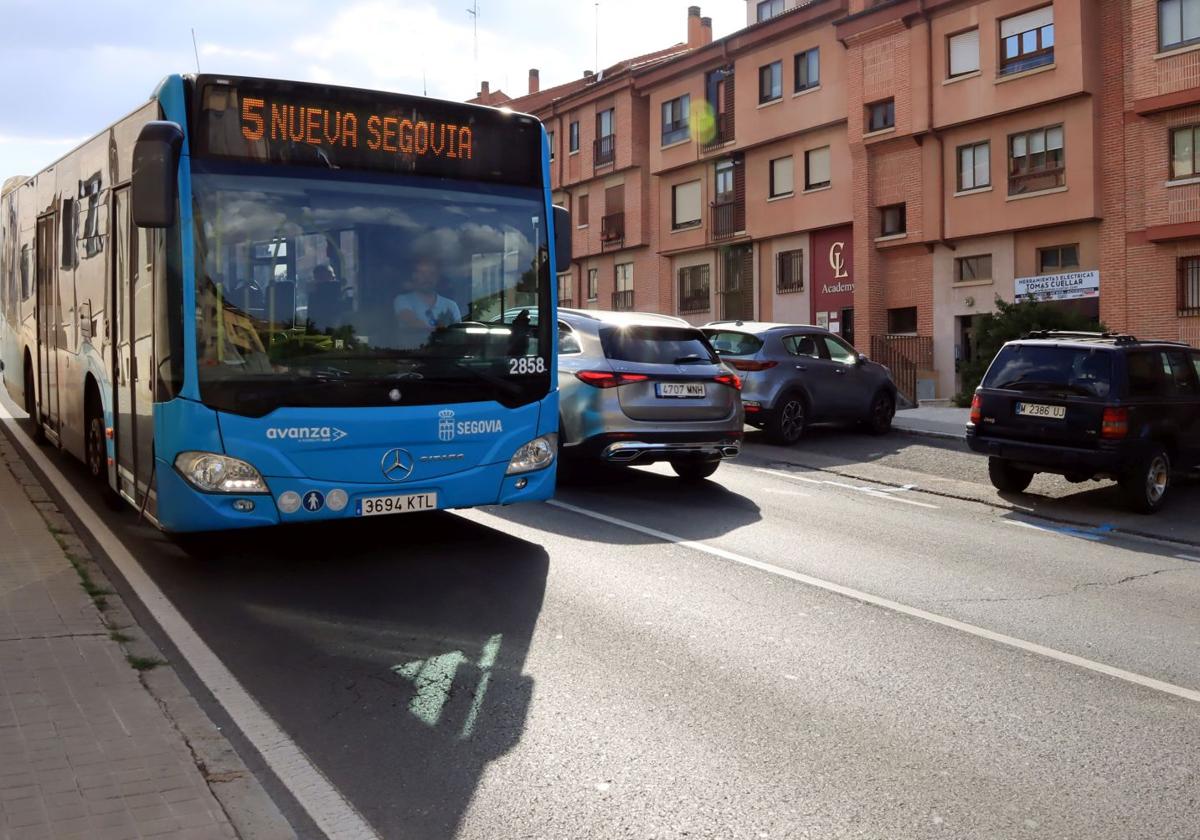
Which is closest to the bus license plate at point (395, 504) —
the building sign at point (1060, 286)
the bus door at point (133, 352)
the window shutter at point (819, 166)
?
the bus door at point (133, 352)

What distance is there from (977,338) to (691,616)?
77.8ft

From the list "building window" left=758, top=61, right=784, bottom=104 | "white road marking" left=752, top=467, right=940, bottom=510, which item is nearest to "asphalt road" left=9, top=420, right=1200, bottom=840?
"white road marking" left=752, top=467, right=940, bottom=510

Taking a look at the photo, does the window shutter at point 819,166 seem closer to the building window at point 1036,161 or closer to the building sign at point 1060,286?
the building window at point 1036,161

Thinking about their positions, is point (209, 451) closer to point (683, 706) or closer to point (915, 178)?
point (683, 706)

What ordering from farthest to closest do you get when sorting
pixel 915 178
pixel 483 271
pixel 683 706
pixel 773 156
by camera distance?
pixel 773 156 → pixel 915 178 → pixel 483 271 → pixel 683 706

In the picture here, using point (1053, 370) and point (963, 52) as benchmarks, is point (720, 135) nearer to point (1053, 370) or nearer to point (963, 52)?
point (963, 52)

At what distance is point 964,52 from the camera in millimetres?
→ 31953

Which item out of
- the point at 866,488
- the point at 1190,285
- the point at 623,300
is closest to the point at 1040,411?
the point at 866,488

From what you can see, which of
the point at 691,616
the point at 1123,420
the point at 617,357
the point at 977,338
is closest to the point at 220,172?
the point at 691,616

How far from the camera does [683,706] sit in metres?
5.09

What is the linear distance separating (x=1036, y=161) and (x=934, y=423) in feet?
40.0

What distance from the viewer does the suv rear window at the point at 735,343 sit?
17.1 meters

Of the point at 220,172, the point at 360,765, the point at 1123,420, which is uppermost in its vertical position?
the point at 220,172

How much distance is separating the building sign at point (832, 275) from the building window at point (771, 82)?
512 cm
